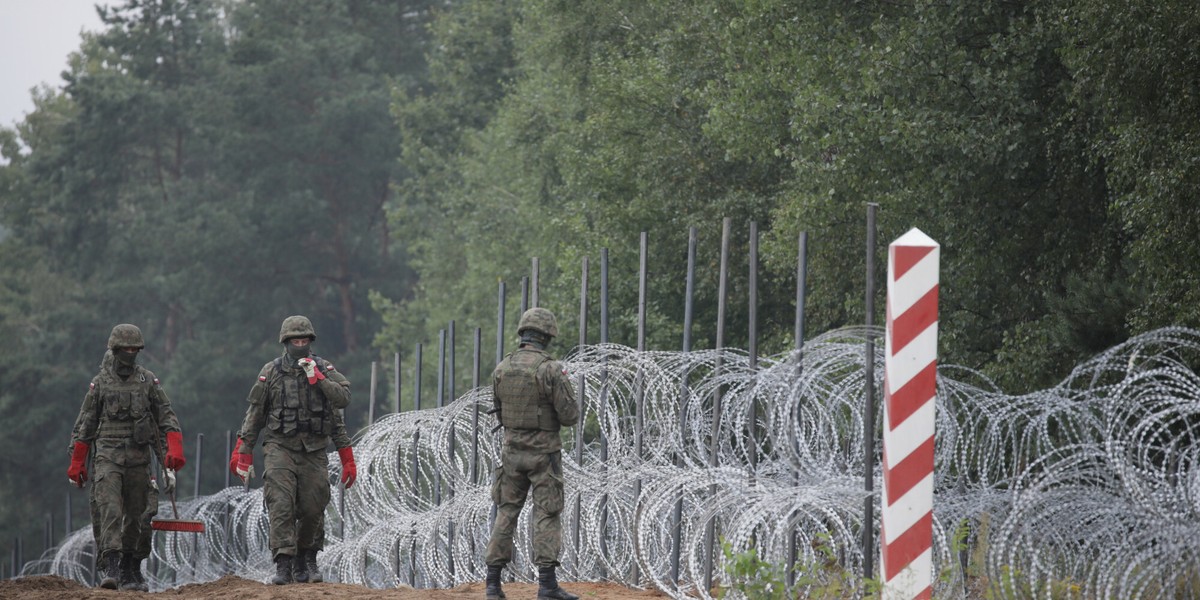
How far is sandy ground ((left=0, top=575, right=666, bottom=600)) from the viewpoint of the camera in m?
11.1

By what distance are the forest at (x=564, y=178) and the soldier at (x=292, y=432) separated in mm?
6903

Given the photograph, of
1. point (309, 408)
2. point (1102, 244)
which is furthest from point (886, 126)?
point (309, 408)

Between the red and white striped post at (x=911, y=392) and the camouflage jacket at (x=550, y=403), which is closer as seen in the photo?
the red and white striped post at (x=911, y=392)

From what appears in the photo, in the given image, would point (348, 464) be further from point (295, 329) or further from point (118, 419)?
point (118, 419)

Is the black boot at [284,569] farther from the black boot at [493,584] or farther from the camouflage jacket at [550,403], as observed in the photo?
the camouflage jacket at [550,403]

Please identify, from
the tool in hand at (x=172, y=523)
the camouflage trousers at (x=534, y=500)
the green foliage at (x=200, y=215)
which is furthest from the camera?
the green foliage at (x=200, y=215)

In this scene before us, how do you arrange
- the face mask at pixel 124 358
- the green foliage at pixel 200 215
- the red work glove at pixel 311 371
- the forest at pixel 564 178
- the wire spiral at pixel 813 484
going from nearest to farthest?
the wire spiral at pixel 813 484, the red work glove at pixel 311 371, the face mask at pixel 124 358, the forest at pixel 564 178, the green foliage at pixel 200 215

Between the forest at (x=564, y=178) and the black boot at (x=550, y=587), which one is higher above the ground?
the forest at (x=564, y=178)

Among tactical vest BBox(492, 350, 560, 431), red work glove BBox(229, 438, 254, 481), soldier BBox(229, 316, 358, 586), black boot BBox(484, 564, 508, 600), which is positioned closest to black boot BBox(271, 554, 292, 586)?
soldier BBox(229, 316, 358, 586)

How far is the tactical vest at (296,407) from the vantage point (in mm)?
12352

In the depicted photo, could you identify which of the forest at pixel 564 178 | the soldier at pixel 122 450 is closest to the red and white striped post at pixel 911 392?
the soldier at pixel 122 450

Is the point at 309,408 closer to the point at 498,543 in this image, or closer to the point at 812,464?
the point at 498,543

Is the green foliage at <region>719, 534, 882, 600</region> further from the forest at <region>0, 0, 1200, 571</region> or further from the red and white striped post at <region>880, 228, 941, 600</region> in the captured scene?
the forest at <region>0, 0, 1200, 571</region>

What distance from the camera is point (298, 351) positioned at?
12391mm
